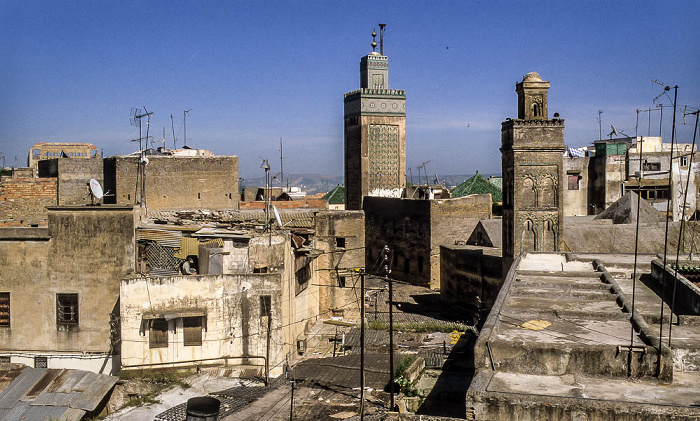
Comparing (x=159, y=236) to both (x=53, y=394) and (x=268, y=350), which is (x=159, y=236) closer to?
(x=268, y=350)

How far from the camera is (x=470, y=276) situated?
2467cm

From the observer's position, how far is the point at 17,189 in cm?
2147

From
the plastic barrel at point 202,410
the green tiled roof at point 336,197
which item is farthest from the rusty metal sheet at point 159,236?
the green tiled roof at point 336,197

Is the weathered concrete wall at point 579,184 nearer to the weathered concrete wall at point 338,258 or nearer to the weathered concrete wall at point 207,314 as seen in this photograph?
the weathered concrete wall at point 338,258

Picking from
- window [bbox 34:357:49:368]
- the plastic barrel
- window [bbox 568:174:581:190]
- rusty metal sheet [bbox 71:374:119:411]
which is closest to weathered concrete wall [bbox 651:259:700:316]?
the plastic barrel

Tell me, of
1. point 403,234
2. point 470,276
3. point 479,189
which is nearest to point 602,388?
point 470,276

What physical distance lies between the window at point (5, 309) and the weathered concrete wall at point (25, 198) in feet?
15.4

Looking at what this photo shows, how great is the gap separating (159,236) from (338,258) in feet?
20.6

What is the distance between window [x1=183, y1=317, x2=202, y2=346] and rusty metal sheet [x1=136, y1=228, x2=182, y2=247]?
6.90 ft

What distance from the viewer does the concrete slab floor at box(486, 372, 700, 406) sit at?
7949 mm

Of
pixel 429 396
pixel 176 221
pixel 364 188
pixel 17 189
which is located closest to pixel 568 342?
pixel 429 396

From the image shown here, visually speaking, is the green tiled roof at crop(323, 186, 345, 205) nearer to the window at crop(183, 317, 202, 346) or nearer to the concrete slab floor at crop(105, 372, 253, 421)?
the window at crop(183, 317, 202, 346)

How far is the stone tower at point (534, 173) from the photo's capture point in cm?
2139

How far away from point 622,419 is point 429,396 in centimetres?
729
